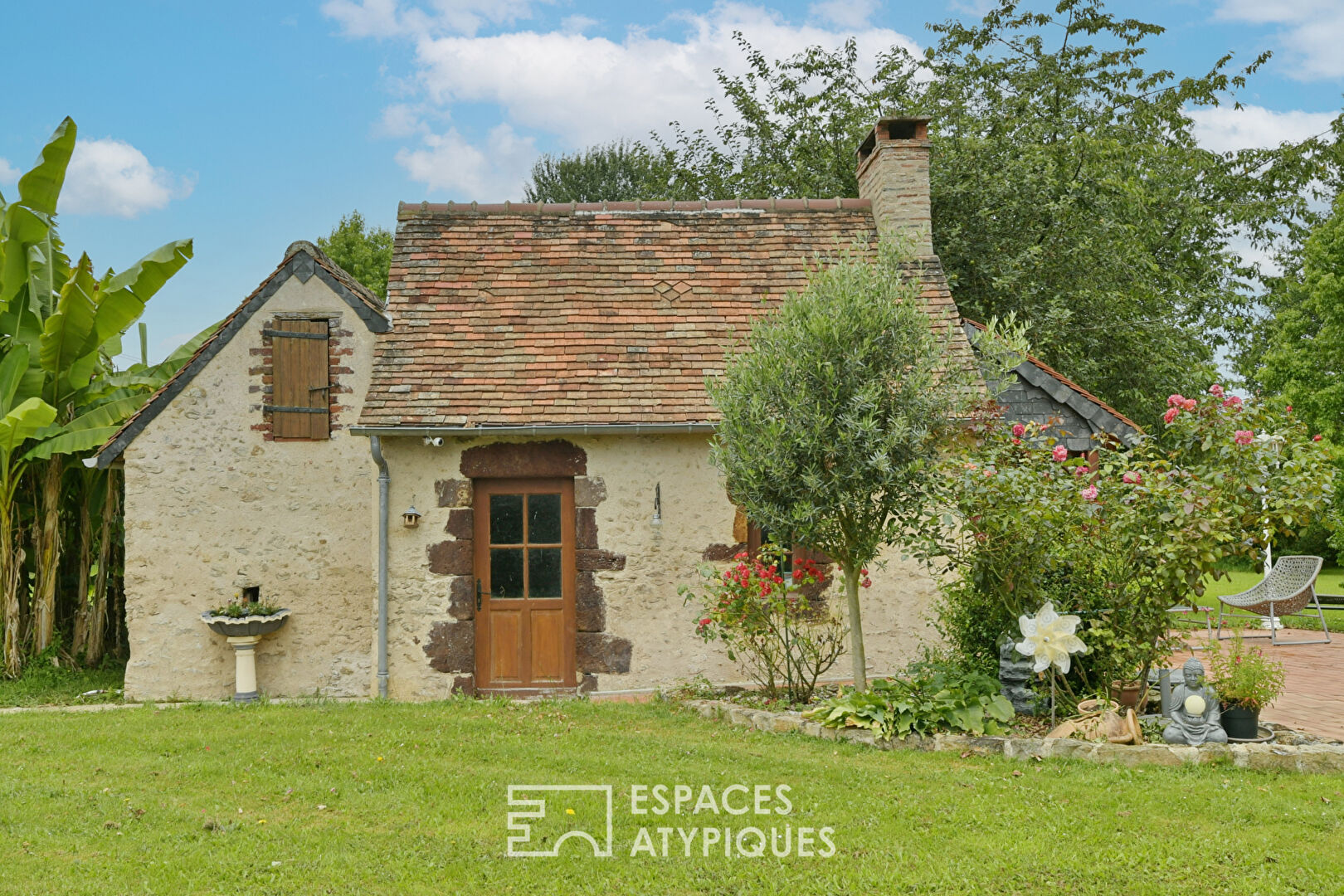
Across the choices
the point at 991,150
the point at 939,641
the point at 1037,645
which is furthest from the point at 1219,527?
the point at 991,150

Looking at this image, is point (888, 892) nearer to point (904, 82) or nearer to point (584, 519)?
point (584, 519)

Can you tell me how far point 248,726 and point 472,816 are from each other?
351cm

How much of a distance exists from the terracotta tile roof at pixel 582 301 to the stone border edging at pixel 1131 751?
12.7ft

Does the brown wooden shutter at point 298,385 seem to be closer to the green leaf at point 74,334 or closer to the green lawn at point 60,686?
the green leaf at point 74,334

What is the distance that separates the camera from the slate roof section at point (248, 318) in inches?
398

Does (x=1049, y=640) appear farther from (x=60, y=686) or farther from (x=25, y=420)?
(x=60, y=686)

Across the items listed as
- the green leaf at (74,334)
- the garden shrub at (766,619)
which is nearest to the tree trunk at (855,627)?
the garden shrub at (766,619)

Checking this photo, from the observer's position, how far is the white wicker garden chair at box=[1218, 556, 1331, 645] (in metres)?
13.1

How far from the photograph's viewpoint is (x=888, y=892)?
481 centimetres

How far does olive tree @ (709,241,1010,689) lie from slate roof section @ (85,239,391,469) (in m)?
4.57

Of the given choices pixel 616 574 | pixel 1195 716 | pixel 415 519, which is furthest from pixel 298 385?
pixel 1195 716

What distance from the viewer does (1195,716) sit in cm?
717

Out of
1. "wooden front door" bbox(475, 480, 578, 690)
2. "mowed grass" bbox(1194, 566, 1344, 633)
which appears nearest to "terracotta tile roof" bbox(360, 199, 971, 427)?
"wooden front door" bbox(475, 480, 578, 690)

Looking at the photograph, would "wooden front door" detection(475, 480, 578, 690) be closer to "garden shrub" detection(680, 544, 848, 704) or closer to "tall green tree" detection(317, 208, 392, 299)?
"garden shrub" detection(680, 544, 848, 704)
